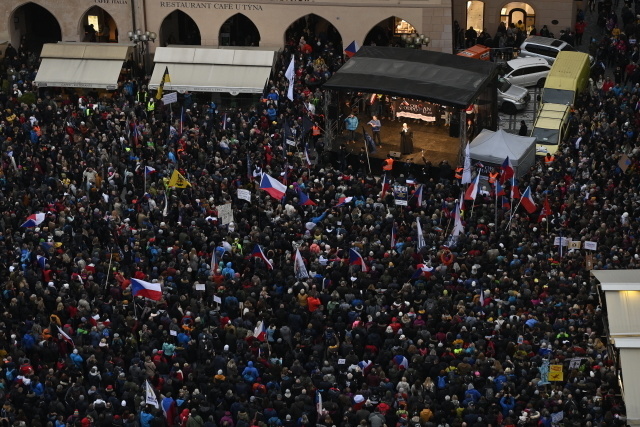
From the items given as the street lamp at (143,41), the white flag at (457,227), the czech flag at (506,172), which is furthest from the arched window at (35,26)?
the white flag at (457,227)

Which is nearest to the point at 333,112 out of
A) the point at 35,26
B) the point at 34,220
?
the point at 34,220

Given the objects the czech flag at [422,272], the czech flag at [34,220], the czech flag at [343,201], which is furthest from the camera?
the czech flag at [343,201]

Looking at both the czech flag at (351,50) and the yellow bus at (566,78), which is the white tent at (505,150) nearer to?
the yellow bus at (566,78)

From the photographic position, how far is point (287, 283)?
40.2m

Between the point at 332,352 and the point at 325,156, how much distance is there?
14.9 m

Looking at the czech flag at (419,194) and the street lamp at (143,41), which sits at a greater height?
the street lamp at (143,41)

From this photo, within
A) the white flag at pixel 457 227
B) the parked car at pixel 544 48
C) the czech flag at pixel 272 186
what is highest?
the parked car at pixel 544 48

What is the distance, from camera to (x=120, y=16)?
5931 centimetres

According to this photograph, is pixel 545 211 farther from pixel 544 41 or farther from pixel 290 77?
pixel 544 41

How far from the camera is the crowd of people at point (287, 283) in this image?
1389 inches

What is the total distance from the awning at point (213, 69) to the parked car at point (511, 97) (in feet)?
26.9

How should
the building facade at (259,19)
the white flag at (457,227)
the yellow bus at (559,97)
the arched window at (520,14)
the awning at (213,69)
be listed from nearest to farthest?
the white flag at (457,227), the yellow bus at (559,97), the awning at (213,69), the building facade at (259,19), the arched window at (520,14)

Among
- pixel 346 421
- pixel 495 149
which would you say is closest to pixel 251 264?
pixel 346 421

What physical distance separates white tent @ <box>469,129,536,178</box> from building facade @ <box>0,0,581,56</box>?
887 cm
